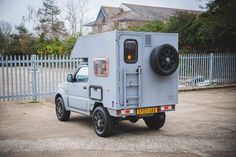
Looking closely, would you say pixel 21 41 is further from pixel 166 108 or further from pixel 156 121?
pixel 166 108

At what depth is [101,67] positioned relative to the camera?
25.0ft

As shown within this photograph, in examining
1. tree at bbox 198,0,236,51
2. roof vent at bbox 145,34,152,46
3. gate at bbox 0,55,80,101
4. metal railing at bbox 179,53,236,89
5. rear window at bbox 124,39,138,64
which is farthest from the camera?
tree at bbox 198,0,236,51

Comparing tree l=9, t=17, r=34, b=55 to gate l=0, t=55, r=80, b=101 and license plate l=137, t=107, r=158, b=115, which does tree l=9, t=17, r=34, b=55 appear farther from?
license plate l=137, t=107, r=158, b=115

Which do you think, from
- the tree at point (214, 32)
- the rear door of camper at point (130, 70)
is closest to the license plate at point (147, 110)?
the rear door of camper at point (130, 70)

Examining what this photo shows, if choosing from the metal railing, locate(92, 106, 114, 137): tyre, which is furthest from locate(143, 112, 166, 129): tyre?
the metal railing

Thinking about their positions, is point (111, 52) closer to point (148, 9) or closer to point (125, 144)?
point (125, 144)

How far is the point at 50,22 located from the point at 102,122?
36.8m

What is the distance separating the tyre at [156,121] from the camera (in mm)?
8158

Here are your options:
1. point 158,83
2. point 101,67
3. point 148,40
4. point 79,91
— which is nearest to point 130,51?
point 148,40

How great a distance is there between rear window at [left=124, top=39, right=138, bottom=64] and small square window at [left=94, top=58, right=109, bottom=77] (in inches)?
→ 19.1

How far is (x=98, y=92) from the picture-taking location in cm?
774

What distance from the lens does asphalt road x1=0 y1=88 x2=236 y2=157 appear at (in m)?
6.36

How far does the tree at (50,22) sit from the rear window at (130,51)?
3250 cm

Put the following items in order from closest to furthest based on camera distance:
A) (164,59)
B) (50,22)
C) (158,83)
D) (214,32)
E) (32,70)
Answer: (164,59) < (158,83) < (32,70) < (214,32) < (50,22)
